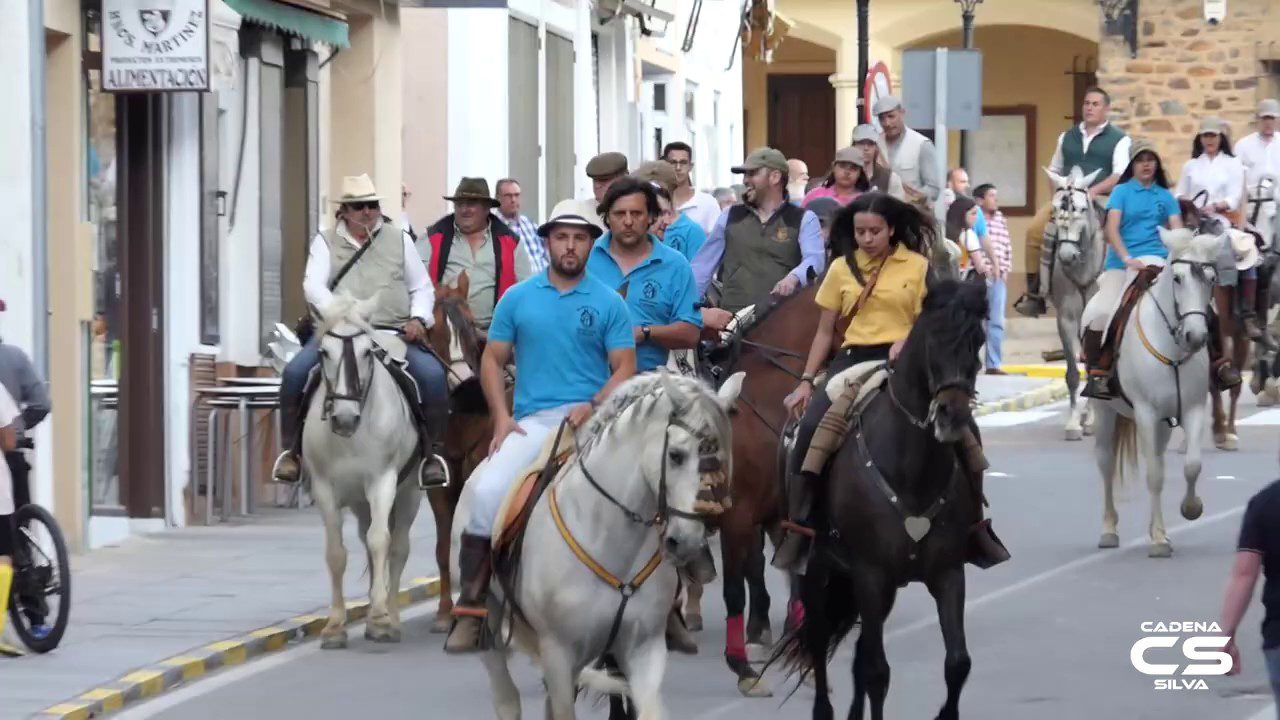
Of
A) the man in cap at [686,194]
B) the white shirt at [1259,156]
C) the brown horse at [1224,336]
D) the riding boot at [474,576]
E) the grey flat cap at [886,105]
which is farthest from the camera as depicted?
the white shirt at [1259,156]

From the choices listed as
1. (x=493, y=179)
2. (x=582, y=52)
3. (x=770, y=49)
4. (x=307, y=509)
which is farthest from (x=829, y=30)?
(x=307, y=509)

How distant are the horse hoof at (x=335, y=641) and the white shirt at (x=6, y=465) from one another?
5.77 feet

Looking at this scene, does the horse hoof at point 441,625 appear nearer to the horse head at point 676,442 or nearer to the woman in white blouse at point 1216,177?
the horse head at point 676,442

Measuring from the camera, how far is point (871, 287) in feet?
37.7

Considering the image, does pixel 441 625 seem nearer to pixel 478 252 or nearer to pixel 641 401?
pixel 478 252

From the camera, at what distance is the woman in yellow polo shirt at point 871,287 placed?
11.4 meters

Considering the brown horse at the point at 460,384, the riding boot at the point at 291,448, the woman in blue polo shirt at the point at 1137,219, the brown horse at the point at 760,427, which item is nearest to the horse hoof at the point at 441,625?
the brown horse at the point at 460,384

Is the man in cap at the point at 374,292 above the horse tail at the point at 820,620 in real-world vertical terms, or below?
above

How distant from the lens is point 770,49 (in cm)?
4109

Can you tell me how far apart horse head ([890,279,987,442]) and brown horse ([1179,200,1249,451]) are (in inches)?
438

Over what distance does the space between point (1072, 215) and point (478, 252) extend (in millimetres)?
9960

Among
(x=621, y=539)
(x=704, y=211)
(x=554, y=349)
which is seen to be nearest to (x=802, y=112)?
(x=704, y=211)

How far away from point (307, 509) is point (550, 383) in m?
10.3

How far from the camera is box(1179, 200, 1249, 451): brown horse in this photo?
2127 cm
